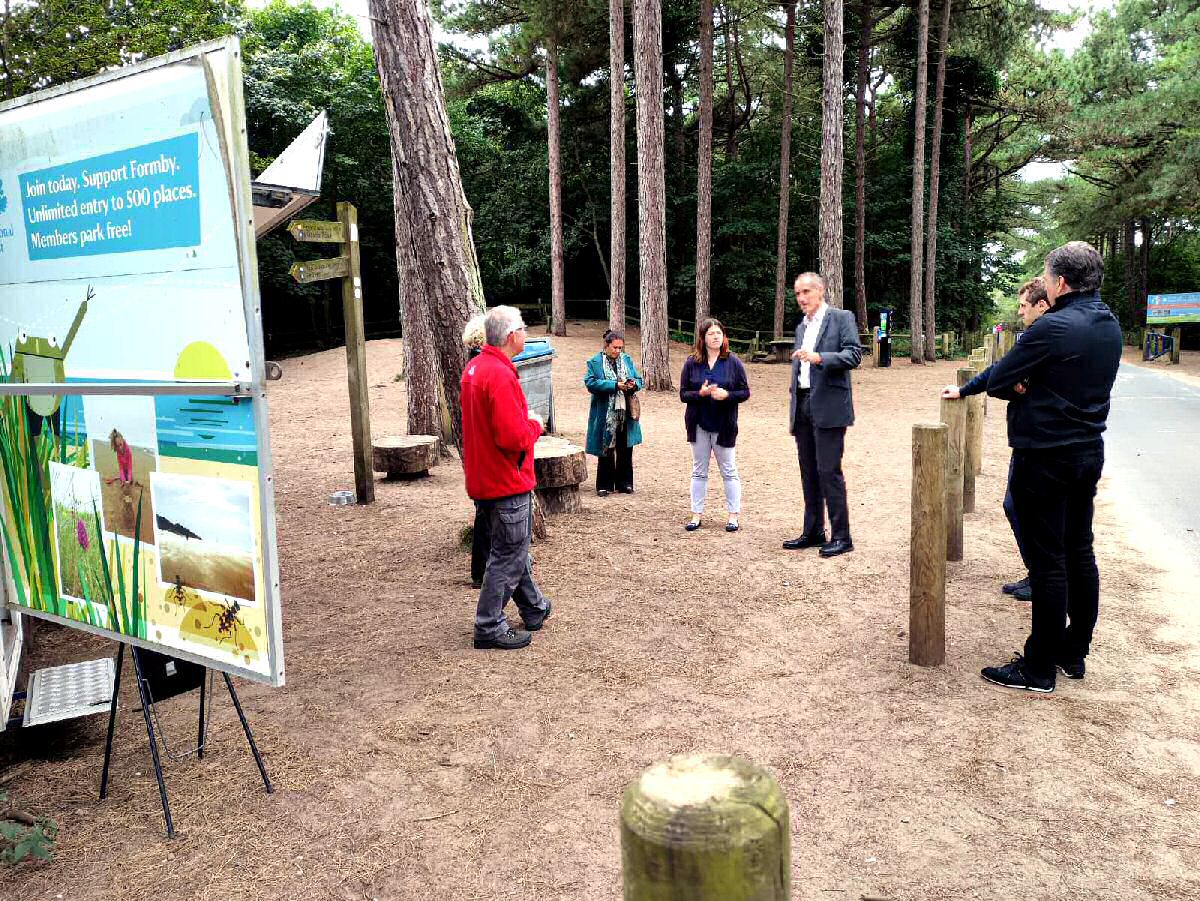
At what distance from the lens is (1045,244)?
4816 cm

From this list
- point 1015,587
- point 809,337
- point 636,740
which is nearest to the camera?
point 636,740

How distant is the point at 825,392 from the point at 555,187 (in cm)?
2174

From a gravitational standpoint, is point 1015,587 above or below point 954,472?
below

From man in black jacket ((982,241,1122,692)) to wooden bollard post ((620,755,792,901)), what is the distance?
330cm

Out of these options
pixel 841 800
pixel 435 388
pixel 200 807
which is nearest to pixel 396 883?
pixel 200 807

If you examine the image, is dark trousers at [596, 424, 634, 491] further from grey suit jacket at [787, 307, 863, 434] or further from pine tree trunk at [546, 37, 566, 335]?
pine tree trunk at [546, 37, 566, 335]

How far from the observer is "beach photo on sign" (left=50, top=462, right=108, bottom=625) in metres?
3.27

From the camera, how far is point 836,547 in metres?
6.63

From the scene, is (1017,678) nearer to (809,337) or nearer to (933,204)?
(809,337)

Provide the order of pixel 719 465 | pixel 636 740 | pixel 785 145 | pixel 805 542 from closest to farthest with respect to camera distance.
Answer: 1. pixel 636 740
2. pixel 805 542
3. pixel 719 465
4. pixel 785 145

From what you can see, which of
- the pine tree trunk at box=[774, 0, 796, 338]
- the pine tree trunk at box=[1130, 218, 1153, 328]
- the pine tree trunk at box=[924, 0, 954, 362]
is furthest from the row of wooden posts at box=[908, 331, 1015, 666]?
the pine tree trunk at box=[1130, 218, 1153, 328]

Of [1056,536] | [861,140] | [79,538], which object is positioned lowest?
[1056,536]

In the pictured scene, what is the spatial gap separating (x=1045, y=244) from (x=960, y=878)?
52.3m

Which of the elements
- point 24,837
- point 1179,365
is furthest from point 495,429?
point 1179,365
